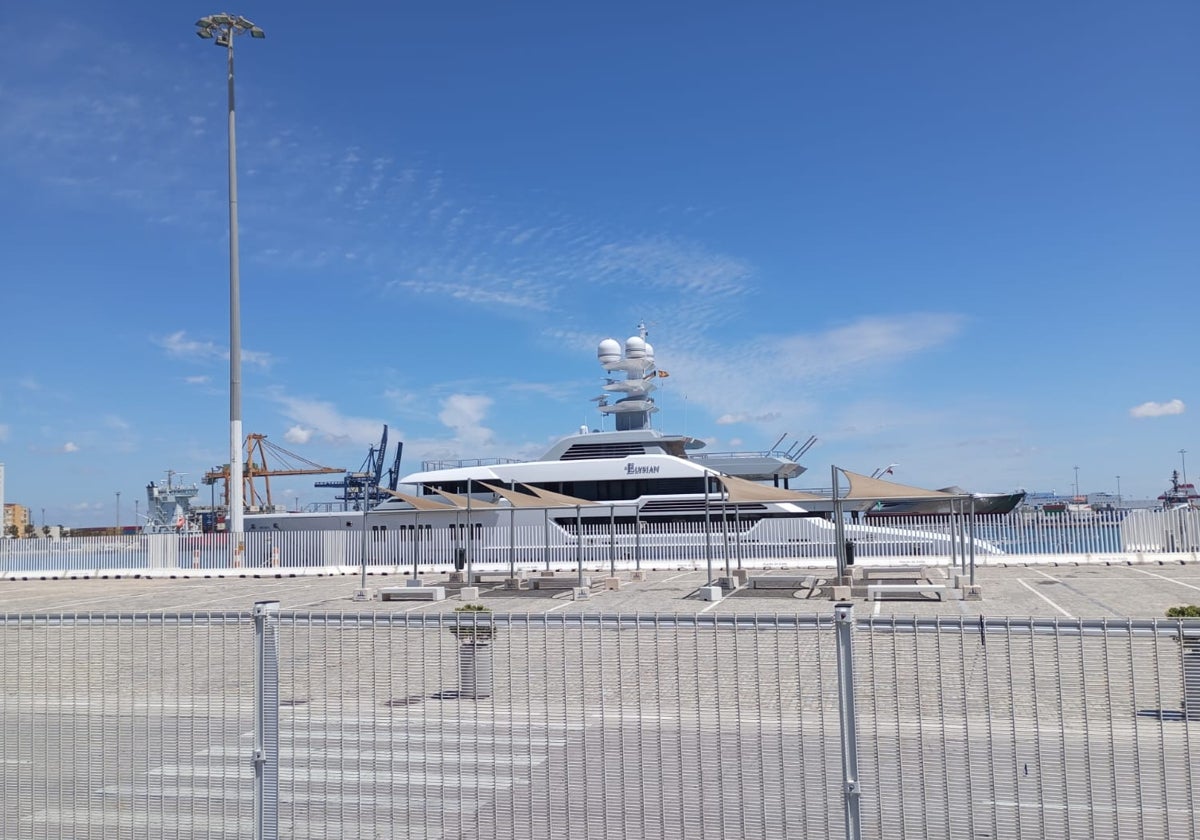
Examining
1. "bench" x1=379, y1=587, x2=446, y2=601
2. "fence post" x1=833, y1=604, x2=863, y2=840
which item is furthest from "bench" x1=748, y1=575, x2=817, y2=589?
"fence post" x1=833, y1=604, x2=863, y2=840

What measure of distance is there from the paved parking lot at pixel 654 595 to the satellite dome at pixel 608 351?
2036 centimetres

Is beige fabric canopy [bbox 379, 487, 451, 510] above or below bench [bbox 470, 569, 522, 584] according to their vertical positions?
above

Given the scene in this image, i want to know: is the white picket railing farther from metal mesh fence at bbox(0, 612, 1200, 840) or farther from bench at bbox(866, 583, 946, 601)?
metal mesh fence at bbox(0, 612, 1200, 840)

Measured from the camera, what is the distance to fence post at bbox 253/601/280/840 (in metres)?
5.14

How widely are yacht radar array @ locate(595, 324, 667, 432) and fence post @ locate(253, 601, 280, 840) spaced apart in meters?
39.4

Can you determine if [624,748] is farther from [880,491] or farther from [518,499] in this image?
[518,499]

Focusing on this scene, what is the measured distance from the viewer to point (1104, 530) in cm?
2812

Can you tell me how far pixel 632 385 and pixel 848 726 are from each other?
40.8 m

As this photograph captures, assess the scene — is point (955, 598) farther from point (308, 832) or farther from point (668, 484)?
point (668, 484)

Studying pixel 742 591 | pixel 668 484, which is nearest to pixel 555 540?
pixel 668 484

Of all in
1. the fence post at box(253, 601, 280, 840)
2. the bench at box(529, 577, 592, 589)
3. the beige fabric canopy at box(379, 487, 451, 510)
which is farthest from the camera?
the beige fabric canopy at box(379, 487, 451, 510)

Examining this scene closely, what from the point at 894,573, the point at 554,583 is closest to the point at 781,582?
the point at 894,573

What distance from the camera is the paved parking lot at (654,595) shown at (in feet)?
56.5

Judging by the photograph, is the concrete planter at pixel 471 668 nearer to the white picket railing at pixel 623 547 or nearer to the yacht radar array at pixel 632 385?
the white picket railing at pixel 623 547
